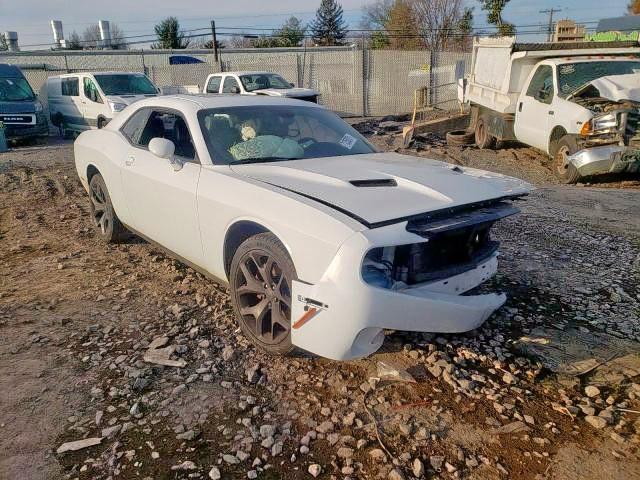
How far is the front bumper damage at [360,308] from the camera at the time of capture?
2.60m

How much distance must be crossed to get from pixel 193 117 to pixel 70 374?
2.05m

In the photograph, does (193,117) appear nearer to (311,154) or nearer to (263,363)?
(311,154)

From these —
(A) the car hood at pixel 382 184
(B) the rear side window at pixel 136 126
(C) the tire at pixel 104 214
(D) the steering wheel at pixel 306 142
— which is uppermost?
(B) the rear side window at pixel 136 126

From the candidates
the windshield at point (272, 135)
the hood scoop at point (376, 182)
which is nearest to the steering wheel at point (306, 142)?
the windshield at point (272, 135)

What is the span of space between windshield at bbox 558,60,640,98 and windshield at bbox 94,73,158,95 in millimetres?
10492

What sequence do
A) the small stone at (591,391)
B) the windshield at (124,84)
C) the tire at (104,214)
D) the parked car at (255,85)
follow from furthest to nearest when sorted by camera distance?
the parked car at (255,85) < the windshield at (124,84) < the tire at (104,214) < the small stone at (591,391)

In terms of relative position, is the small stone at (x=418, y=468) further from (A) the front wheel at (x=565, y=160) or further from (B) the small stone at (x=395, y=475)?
(A) the front wheel at (x=565, y=160)

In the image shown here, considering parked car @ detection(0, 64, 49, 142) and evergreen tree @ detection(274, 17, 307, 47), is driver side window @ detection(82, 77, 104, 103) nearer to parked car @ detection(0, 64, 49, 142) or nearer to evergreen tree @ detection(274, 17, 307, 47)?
parked car @ detection(0, 64, 49, 142)

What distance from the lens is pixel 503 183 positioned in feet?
11.3

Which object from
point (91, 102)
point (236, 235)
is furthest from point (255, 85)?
point (236, 235)

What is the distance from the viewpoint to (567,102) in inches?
346

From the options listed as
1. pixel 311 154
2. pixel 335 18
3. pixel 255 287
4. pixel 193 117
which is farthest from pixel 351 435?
pixel 335 18

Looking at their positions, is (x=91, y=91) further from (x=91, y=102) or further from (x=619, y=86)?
(x=619, y=86)

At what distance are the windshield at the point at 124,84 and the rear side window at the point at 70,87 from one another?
1014 millimetres
